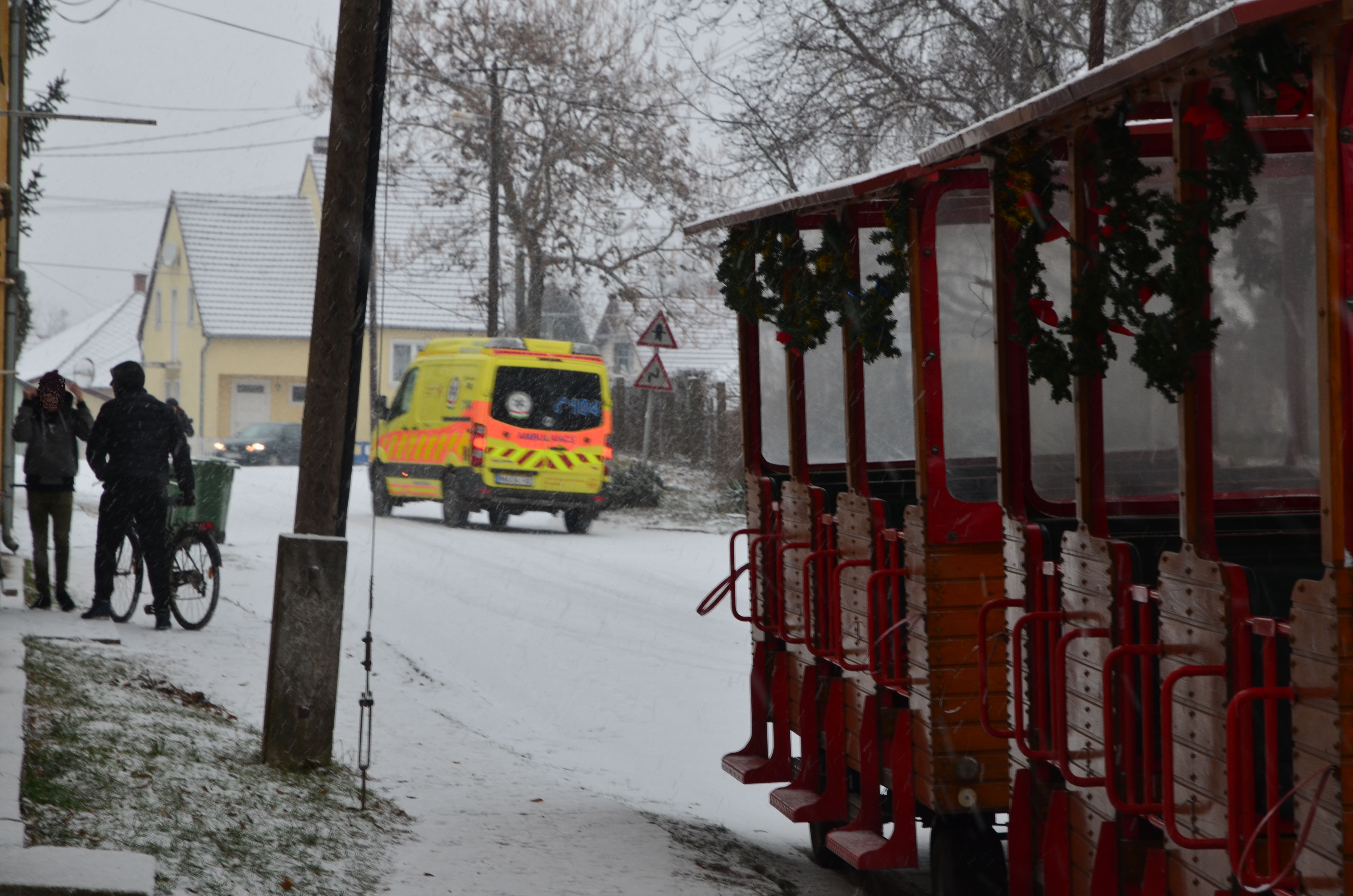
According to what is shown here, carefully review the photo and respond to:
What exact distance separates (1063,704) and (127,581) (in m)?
8.27

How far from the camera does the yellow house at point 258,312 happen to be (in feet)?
156

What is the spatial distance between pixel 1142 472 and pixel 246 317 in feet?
150

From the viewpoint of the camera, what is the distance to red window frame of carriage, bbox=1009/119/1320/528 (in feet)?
15.7

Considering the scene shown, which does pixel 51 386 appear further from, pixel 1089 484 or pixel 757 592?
pixel 1089 484

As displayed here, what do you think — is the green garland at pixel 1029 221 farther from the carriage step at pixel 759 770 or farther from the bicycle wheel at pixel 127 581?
the bicycle wheel at pixel 127 581

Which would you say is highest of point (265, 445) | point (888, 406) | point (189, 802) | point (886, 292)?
point (265, 445)

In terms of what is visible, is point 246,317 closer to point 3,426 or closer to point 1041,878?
point 3,426

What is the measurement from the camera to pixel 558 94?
31.0m

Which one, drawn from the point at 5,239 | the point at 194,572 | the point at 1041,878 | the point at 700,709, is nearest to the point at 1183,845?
the point at 1041,878

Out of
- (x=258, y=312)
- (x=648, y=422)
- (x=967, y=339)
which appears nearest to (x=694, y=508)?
(x=648, y=422)

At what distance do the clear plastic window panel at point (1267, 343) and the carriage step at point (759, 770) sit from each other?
119 inches

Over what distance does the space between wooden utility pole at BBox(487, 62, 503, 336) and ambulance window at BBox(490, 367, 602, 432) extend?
19.4 feet

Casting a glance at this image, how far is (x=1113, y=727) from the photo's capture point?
394 centimetres

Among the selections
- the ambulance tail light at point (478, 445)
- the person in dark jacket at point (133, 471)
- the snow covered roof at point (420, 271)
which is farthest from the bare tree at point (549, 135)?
the person in dark jacket at point (133, 471)
